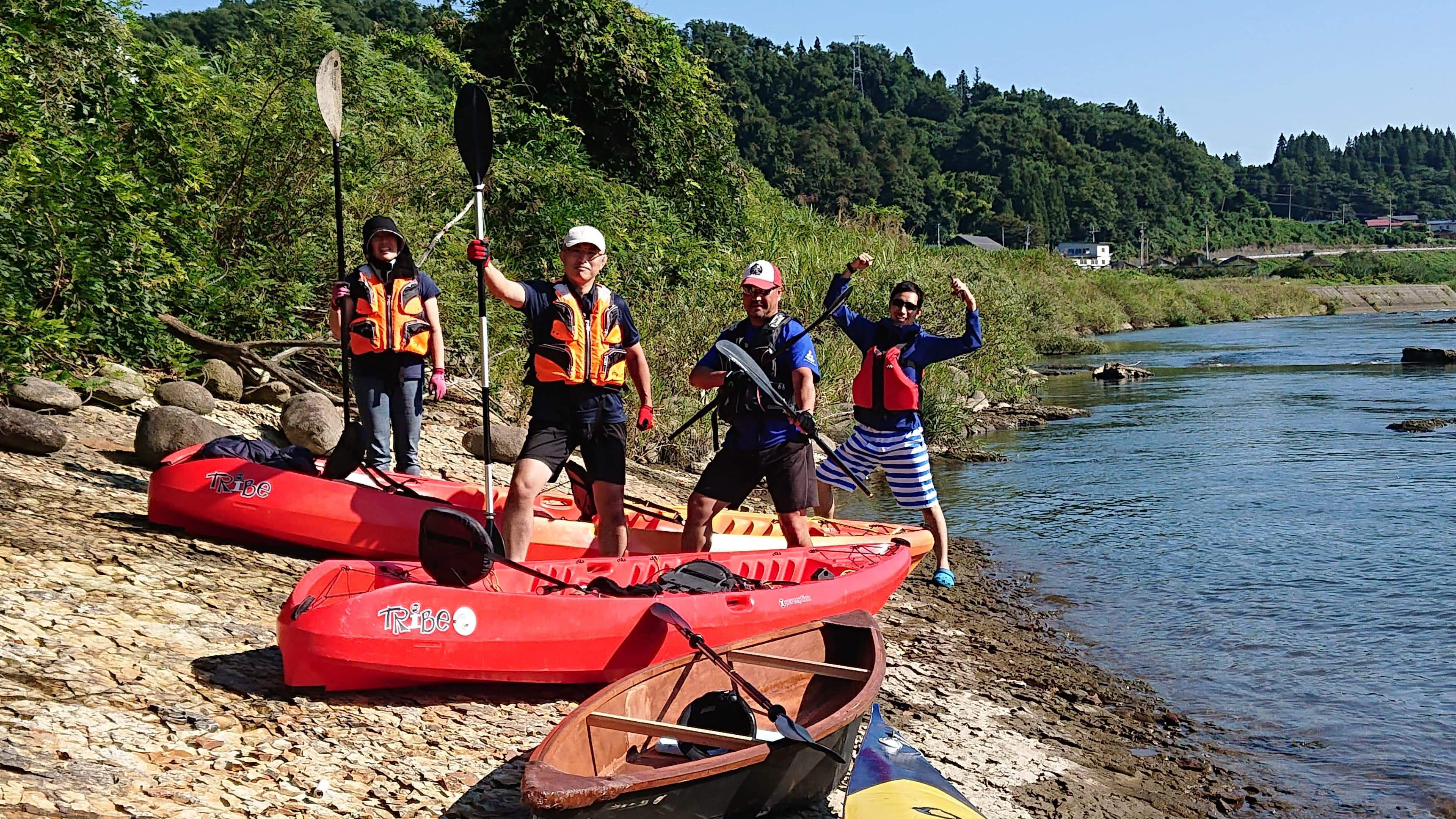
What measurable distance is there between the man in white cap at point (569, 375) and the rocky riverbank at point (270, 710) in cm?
92

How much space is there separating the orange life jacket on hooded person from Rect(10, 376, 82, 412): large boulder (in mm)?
2658

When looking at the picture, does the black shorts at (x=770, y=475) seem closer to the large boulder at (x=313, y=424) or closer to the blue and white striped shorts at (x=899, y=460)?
the blue and white striped shorts at (x=899, y=460)

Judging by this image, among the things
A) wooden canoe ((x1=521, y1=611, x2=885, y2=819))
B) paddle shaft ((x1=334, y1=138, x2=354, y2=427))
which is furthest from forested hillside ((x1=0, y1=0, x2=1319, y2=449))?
wooden canoe ((x1=521, y1=611, x2=885, y2=819))

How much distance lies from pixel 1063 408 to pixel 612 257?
949 cm

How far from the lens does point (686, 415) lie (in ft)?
38.1

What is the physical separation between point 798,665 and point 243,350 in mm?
5891

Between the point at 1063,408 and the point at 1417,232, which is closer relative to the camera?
the point at 1063,408

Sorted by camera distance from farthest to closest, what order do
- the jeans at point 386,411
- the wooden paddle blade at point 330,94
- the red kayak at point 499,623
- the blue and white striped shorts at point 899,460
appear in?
the wooden paddle blade at point 330,94 < the blue and white striped shorts at point 899,460 < the jeans at point 386,411 < the red kayak at point 499,623

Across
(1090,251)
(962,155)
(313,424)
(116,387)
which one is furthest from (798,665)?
(962,155)

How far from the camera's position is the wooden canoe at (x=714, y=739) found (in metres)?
3.37

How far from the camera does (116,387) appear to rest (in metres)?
7.94

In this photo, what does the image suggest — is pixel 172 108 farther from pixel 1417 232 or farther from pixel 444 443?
pixel 1417 232

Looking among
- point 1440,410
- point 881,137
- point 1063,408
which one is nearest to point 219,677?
point 1063,408

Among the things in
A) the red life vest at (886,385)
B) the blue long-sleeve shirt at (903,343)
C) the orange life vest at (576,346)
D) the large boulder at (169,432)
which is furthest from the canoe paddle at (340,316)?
the red life vest at (886,385)
